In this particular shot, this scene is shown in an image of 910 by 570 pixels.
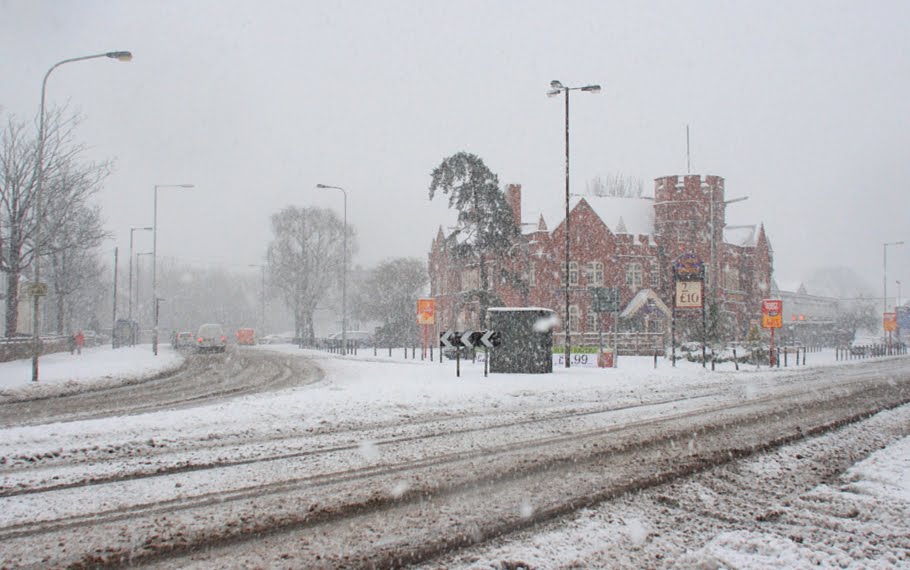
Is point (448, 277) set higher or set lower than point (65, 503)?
higher

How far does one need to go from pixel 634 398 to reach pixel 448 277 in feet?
169

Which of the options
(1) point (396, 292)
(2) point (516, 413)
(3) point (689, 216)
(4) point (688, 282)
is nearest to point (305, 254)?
(1) point (396, 292)

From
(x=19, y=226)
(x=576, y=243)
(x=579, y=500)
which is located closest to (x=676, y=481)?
(x=579, y=500)

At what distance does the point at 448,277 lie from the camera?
6569cm

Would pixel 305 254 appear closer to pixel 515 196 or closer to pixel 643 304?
pixel 515 196

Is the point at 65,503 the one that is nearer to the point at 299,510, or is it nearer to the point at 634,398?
the point at 299,510

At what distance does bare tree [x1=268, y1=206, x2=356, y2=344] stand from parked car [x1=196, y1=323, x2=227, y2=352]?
20.6 metres

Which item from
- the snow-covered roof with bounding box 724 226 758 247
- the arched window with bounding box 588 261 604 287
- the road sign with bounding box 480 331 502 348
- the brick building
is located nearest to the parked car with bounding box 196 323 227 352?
the brick building

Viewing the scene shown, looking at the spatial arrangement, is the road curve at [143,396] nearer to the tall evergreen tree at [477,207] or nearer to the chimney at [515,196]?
the tall evergreen tree at [477,207]

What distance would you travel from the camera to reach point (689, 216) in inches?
2259

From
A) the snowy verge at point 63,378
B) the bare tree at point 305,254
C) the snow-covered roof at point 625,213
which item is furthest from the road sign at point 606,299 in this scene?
the bare tree at point 305,254

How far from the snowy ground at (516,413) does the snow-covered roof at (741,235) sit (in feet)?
147

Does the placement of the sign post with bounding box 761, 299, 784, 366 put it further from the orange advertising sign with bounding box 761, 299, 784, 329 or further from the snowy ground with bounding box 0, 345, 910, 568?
the snowy ground with bounding box 0, 345, 910, 568

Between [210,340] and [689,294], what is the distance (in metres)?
31.7
